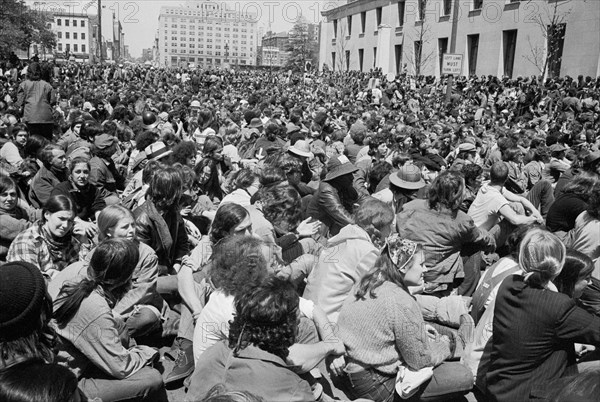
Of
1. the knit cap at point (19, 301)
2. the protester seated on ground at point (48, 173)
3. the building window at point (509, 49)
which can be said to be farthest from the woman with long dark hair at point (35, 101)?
the building window at point (509, 49)

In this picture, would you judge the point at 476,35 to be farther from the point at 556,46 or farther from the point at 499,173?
the point at 499,173

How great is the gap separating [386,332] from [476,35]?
39.4 meters

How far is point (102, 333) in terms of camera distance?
340 cm

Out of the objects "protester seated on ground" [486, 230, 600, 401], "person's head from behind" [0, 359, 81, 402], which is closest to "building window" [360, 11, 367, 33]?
"protester seated on ground" [486, 230, 600, 401]

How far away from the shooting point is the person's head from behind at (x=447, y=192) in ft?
16.3

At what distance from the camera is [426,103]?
75.5 feet

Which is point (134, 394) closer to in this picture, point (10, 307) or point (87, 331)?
point (87, 331)

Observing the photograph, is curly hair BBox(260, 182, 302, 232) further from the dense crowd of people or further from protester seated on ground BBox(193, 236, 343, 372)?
protester seated on ground BBox(193, 236, 343, 372)

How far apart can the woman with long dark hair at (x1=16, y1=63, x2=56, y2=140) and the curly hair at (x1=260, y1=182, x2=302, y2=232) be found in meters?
6.85

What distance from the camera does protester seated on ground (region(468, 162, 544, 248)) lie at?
5.93m

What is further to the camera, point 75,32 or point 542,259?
point 75,32

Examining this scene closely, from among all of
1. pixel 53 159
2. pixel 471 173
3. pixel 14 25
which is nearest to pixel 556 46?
pixel 471 173

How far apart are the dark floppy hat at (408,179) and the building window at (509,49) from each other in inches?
1284

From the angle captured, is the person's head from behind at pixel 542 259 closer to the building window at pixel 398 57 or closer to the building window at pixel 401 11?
the building window at pixel 398 57
